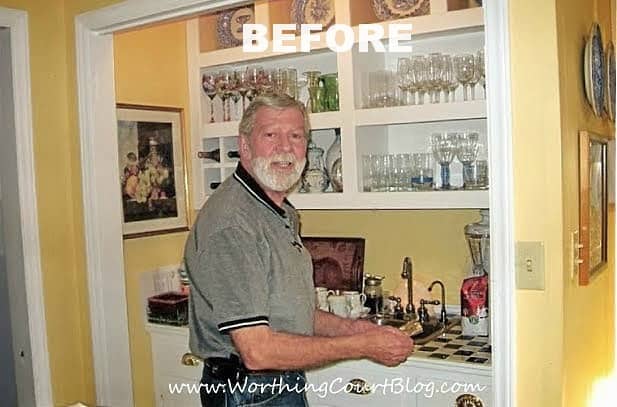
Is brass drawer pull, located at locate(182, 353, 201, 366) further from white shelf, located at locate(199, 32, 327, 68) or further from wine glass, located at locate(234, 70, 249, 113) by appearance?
white shelf, located at locate(199, 32, 327, 68)

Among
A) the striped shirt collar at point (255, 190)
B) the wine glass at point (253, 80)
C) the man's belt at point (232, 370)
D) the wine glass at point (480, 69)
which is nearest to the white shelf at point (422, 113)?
the wine glass at point (480, 69)

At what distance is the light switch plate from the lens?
5.37 ft

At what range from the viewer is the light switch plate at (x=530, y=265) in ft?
5.37

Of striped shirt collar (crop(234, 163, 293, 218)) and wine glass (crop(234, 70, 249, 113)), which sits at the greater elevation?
wine glass (crop(234, 70, 249, 113))

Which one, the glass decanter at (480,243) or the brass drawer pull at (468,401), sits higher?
the glass decanter at (480,243)

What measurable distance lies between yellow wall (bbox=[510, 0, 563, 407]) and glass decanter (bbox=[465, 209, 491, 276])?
1.04 meters

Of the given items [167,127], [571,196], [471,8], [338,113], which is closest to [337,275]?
[338,113]

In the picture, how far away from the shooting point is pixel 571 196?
5.84ft

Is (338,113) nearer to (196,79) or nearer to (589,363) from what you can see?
(196,79)

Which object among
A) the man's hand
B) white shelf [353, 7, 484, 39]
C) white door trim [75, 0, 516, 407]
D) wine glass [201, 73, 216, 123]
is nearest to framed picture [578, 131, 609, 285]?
the man's hand

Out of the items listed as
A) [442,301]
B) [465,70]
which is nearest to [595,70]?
[465,70]

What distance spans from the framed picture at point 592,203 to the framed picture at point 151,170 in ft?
6.07

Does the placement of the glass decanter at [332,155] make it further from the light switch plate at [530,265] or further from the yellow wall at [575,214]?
the light switch plate at [530,265]

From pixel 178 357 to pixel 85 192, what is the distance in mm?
Answer: 909
